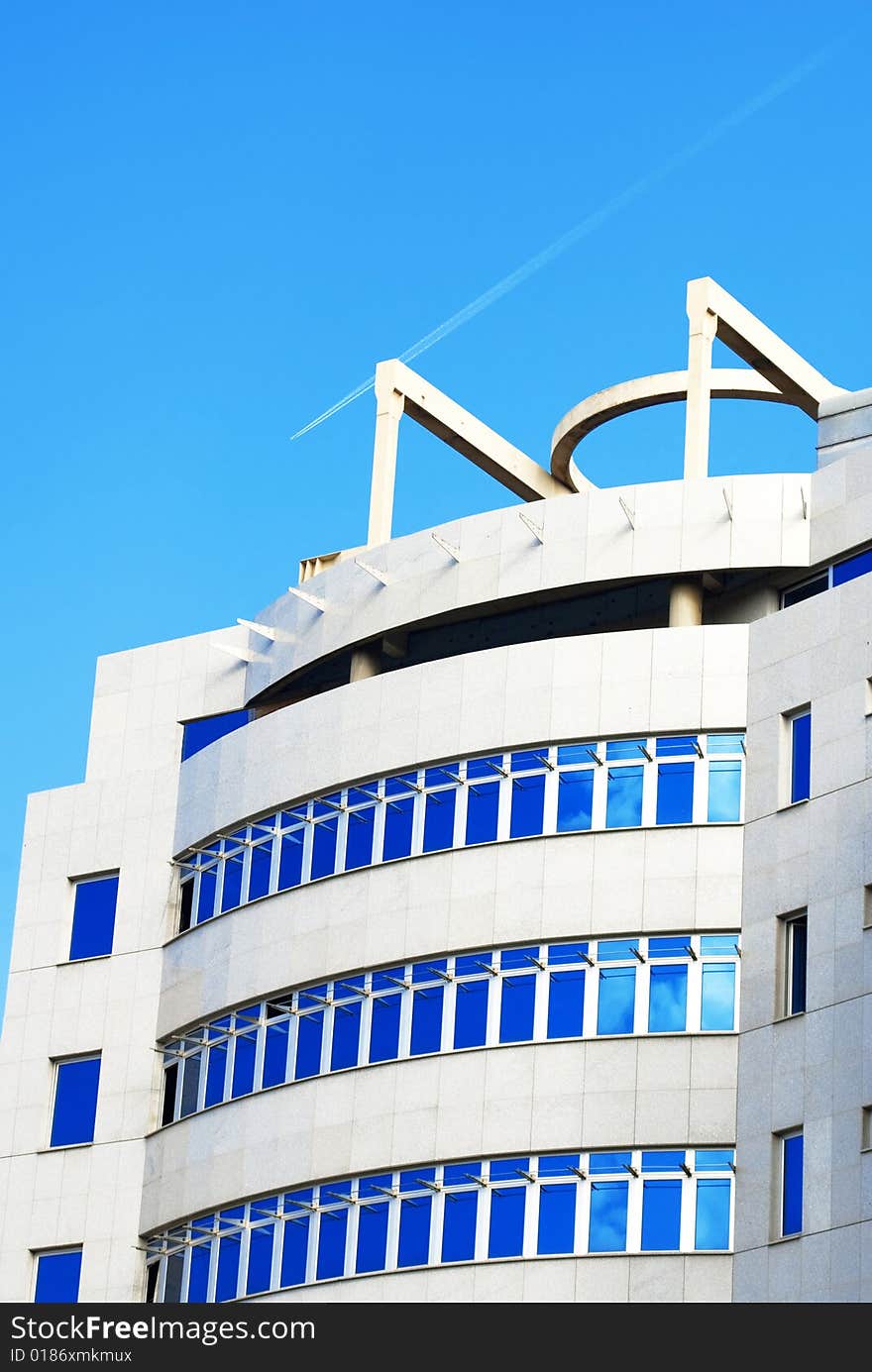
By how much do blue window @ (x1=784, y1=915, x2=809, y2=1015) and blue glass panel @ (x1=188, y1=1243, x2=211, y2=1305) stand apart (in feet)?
36.2

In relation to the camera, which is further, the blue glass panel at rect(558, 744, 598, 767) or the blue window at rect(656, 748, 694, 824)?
the blue glass panel at rect(558, 744, 598, 767)

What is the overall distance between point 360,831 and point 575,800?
418cm

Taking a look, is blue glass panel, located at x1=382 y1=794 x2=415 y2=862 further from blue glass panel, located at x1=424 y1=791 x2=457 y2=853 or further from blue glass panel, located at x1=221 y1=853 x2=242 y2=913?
blue glass panel, located at x1=221 y1=853 x2=242 y2=913

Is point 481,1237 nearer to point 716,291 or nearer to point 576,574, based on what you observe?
point 576,574

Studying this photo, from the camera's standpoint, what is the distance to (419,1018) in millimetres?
45500

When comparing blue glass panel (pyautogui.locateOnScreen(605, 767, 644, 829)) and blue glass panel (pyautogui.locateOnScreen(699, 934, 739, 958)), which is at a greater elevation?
blue glass panel (pyautogui.locateOnScreen(605, 767, 644, 829))

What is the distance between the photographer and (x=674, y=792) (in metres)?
45.2

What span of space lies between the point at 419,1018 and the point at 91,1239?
8.47 m

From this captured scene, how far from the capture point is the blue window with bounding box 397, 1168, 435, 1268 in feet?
144

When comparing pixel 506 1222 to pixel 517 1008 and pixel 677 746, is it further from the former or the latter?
pixel 677 746

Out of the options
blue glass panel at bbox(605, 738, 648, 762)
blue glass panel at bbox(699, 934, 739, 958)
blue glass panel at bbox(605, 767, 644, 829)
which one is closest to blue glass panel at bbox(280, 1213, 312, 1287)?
blue glass panel at bbox(699, 934, 739, 958)

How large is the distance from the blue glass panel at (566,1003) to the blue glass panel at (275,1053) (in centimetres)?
516

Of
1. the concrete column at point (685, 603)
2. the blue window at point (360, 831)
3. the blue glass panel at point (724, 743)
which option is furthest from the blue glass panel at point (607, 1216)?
the concrete column at point (685, 603)
